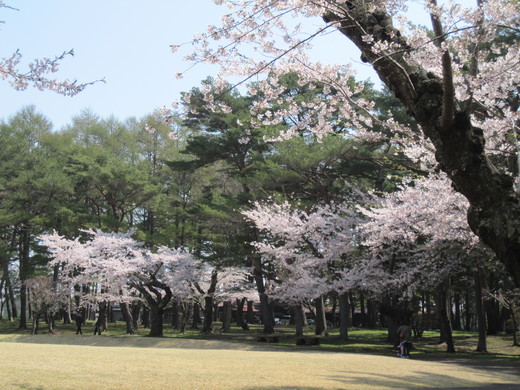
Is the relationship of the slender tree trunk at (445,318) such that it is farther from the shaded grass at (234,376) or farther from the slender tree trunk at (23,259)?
the slender tree trunk at (23,259)

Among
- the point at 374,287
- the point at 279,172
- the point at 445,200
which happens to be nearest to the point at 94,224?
the point at 279,172

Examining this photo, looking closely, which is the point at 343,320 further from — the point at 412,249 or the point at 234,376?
the point at 234,376

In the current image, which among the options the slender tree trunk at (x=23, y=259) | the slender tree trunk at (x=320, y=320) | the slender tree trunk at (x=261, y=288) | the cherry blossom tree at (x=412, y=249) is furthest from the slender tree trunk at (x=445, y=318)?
the slender tree trunk at (x=23, y=259)

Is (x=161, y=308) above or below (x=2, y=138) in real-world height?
below

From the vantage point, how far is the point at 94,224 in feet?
89.0

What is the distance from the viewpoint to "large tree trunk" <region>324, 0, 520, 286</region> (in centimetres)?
465

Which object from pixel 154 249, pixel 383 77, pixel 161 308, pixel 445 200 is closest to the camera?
pixel 383 77

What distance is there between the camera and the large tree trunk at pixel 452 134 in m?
4.65

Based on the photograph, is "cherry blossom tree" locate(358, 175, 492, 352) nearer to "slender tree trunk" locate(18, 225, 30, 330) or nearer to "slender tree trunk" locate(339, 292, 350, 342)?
"slender tree trunk" locate(339, 292, 350, 342)

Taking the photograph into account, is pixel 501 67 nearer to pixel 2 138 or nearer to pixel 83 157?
pixel 83 157

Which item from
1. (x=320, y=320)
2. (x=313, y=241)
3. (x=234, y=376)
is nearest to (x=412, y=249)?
(x=313, y=241)

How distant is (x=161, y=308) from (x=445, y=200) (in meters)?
14.8

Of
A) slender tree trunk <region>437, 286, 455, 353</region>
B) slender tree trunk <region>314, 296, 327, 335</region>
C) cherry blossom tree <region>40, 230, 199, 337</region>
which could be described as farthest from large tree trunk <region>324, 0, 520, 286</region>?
slender tree trunk <region>314, 296, 327, 335</region>

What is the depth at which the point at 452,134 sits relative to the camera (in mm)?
4902
